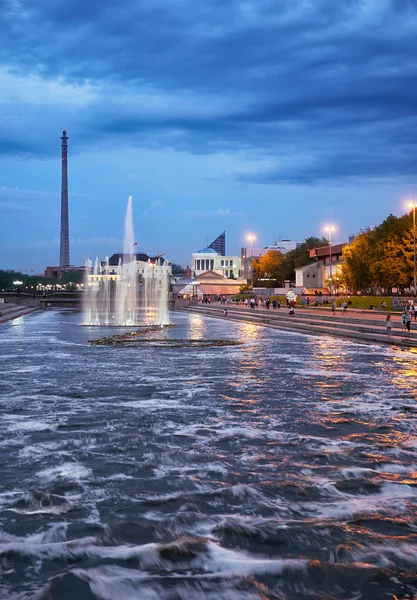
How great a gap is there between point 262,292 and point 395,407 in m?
110

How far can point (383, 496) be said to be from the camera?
981cm

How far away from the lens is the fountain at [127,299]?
217ft

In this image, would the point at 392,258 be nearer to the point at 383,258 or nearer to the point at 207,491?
the point at 383,258

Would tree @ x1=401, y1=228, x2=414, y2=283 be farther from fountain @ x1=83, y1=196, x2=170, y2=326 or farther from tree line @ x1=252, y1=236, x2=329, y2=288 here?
tree line @ x1=252, y1=236, x2=329, y2=288

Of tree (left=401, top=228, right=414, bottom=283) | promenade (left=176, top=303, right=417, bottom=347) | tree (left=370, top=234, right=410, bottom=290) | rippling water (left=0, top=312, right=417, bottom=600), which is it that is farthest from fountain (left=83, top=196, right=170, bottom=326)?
Result: rippling water (left=0, top=312, right=417, bottom=600)

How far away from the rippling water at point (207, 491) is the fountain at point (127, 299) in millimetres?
42487

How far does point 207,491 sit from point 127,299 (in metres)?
92.3

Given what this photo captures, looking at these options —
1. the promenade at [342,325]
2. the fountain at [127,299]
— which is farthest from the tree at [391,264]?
the fountain at [127,299]

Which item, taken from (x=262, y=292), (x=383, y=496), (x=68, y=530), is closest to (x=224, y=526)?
(x=68, y=530)

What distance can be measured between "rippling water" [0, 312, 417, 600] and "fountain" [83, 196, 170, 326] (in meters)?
42.5

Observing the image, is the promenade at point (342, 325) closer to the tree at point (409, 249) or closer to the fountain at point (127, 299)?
the fountain at point (127, 299)

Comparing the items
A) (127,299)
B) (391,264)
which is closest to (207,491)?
(391,264)

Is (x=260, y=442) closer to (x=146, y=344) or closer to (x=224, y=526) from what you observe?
(x=224, y=526)

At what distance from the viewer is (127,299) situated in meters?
101
